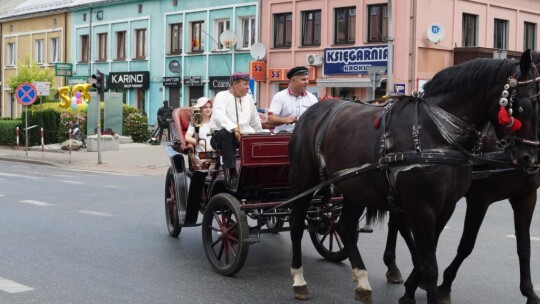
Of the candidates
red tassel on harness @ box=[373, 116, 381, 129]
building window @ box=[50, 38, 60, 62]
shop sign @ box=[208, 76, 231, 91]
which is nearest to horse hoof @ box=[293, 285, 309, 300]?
red tassel on harness @ box=[373, 116, 381, 129]

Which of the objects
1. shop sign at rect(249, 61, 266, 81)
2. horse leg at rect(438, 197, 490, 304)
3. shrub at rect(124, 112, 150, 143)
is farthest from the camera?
shop sign at rect(249, 61, 266, 81)

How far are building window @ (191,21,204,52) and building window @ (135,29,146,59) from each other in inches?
147

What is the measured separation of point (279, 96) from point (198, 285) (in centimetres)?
229

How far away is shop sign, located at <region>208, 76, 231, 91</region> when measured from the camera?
36.4 metres

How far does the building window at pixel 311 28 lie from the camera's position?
33.5 metres

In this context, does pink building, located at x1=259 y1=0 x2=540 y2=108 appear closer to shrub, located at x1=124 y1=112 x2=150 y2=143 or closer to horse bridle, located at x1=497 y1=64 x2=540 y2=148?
shrub, located at x1=124 y1=112 x2=150 y2=143

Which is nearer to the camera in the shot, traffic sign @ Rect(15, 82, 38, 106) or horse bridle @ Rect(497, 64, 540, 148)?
horse bridle @ Rect(497, 64, 540, 148)

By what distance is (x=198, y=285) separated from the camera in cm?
737

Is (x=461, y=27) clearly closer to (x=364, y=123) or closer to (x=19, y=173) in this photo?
(x=19, y=173)

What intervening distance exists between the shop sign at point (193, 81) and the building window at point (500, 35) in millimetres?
13342

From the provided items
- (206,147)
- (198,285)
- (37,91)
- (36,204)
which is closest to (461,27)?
(37,91)

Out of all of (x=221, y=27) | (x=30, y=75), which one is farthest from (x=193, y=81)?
(x=30, y=75)

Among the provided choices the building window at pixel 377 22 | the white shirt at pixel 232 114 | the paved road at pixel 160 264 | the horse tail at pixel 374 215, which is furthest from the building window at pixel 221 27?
the horse tail at pixel 374 215

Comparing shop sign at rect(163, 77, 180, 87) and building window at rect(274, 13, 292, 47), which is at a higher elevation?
building window at rect(274, 13, 292, 47)
